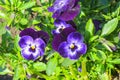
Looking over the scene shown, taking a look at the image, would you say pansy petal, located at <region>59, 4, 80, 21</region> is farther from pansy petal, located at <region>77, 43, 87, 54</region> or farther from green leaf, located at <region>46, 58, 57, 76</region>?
green leaf, located at <region>46, 58, 57, 76</region>

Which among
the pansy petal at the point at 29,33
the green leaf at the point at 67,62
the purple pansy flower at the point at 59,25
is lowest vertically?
the green leaf at the point at 67,62

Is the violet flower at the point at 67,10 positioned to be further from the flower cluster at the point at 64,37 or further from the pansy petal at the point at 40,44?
the pansy petal at the point at 40,44

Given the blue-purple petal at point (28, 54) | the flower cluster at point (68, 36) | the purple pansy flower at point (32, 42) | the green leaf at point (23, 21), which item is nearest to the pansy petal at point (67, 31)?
the flower cluster at point (68, 36)

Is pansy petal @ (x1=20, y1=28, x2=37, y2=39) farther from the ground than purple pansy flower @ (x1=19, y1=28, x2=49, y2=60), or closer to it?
farther from the ground

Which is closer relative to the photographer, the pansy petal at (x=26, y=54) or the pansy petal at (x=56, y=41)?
the pansy petal at (x=56, y=41)

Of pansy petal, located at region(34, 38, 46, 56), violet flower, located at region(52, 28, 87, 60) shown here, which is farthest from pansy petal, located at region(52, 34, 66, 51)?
pansy petal, located at region(34, 38, 46, 56)

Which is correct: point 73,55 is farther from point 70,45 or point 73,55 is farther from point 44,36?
point 44,36

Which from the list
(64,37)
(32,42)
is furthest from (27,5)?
(64,37)
